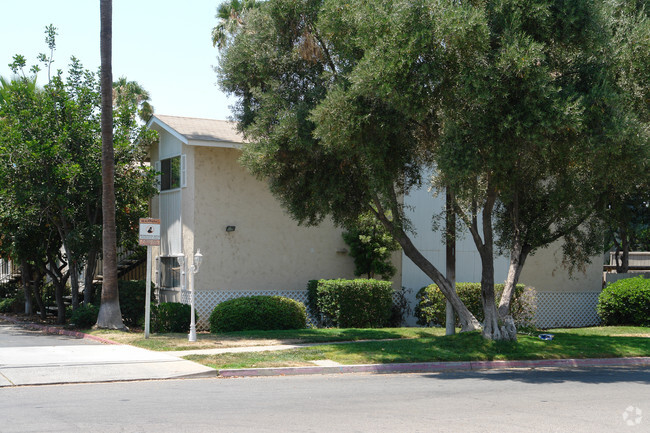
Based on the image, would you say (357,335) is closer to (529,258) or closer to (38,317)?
(529,258)

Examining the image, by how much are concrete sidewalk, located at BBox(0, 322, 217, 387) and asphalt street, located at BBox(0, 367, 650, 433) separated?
1.81 ft

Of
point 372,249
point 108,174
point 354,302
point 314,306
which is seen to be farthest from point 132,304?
point 372,249

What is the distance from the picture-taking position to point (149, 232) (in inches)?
Result: 648

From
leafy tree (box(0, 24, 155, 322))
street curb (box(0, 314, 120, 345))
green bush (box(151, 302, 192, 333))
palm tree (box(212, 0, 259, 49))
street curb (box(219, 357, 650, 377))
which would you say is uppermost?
palm tree (box(212, 0, 259, 49))

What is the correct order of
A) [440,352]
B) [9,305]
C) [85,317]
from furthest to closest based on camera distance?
[9,305]
[85,317]
[440,352]

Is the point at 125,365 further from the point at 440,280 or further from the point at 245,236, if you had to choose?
the point at 245,236

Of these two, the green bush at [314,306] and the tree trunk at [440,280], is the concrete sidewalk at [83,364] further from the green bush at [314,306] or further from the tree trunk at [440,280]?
the green bush at [314,306]

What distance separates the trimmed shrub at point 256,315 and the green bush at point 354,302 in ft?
4.12

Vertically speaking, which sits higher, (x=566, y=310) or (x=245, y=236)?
(x=245, y=236)

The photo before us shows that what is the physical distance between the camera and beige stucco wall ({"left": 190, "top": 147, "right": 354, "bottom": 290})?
21.1 metres

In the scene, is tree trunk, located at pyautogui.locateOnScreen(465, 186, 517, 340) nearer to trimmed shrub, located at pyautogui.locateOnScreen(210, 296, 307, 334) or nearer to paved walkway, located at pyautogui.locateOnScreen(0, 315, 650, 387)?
paved walkway, located at pyautogui.locateOnScreen(0, 315, 650, 387)

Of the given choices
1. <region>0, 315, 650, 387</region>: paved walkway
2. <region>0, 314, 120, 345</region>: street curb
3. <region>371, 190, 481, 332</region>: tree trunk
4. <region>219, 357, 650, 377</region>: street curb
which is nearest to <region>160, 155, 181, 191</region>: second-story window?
<region>0, 314, 120, 345</region>: street curb

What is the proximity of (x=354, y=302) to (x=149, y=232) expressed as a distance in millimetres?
7292

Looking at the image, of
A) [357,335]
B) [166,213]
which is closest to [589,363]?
[357,335]
